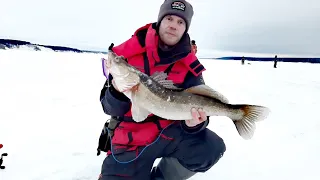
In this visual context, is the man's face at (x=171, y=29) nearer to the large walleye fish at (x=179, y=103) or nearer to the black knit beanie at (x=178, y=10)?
the black knit beanie at (x=178, y=10)

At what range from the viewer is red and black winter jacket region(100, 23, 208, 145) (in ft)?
10.3

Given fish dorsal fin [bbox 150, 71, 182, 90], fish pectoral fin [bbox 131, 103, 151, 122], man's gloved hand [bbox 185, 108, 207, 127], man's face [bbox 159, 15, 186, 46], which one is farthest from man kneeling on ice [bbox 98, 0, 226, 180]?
fish dorsal fin [bbox 150, 71, 182, 90]

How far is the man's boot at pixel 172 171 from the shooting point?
3.53m

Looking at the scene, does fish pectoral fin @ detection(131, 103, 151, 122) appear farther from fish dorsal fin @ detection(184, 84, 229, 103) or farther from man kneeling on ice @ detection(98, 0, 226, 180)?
fish dorsal fin @ detection(184, 84, 229, 103)

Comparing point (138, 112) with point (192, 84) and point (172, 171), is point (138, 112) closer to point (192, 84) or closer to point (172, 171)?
point (192, 84)

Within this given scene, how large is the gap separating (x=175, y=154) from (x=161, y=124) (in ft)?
1.42

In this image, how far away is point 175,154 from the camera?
3418 mm

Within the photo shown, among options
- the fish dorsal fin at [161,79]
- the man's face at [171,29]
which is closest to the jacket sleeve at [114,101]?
the fish dorsal fin at [161,79]

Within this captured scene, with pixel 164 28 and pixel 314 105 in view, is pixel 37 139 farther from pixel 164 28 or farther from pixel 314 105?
pixel 314 105

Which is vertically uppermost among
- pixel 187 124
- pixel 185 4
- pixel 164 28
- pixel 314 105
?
pixel 185 4

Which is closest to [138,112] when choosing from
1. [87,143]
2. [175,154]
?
[175,154]

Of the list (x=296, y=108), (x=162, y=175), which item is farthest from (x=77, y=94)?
(x=296, y=108)

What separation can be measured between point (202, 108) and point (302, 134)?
12.1 ft

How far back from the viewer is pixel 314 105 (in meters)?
8.59
